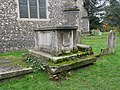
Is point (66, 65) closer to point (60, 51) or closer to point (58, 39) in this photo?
point (60, 51)

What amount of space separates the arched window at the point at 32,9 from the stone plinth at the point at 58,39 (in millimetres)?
4693

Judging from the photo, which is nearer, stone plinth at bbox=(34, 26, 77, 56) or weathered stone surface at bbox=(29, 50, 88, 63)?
weathered stone surface at bbox=(29, 50, 88, 63)

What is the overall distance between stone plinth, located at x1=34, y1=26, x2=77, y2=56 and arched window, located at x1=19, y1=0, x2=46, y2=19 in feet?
15.4

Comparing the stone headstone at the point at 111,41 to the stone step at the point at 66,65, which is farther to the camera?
the stone headstone at the point at 111,41

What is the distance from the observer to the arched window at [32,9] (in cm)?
1053

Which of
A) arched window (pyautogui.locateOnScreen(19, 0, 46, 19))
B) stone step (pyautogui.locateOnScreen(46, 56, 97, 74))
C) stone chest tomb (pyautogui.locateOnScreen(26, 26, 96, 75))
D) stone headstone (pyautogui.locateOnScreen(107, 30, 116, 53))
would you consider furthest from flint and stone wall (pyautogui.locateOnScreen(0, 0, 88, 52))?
stone step (pyautogui.locateOnScreen(46, 56, 97, 74))

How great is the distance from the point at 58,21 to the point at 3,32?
4.56 meters

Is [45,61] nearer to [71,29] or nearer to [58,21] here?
[71,29]

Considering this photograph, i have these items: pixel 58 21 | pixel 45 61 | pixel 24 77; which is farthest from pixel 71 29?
pixel 58 21

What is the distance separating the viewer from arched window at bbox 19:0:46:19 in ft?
34.6

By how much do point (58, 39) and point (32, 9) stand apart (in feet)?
20.0

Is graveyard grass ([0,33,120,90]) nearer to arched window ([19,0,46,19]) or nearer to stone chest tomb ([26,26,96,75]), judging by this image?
stone chest tomb ([26,26,96,75])

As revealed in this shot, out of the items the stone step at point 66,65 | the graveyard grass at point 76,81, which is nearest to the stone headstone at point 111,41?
the graveyard grass at point 76,81

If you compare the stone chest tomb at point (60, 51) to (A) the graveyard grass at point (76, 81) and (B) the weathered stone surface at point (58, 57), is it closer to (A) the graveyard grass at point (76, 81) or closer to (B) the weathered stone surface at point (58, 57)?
(B) the weathered stone surface at point (58, 57)
